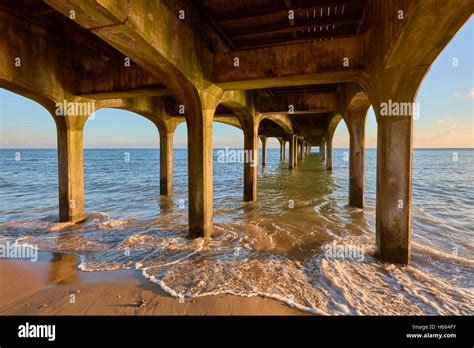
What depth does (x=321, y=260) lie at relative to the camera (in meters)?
4.97

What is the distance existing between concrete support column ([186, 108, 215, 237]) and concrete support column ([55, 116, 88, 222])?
458 cm

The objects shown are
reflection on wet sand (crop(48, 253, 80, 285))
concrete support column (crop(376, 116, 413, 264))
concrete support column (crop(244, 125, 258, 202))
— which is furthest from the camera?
concrete support column (crop(244, 125, 258, 202))

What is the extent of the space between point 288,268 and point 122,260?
3.63m

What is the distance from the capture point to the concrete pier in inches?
134

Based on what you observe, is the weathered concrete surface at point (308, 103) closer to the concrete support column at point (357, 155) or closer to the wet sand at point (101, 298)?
the concrete support column at point (357, 155)

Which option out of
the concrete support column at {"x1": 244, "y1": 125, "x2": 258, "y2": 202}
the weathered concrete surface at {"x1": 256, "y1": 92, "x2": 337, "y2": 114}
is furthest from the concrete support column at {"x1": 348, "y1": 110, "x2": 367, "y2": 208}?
the concrete support column at {"x1": 244, "y1": 125, "x2": 258, "y2": 202}

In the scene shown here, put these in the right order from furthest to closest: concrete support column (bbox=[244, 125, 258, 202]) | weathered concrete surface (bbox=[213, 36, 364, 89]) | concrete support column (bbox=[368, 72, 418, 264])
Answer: concrete support column (bbox=[244, 125, 258, 202]) → weathered concrete surface (bbox=[213, 36, 364, 89]) → concrete support column (bbox=[368, 72, 418, 264])

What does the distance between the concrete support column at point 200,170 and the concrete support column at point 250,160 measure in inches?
176

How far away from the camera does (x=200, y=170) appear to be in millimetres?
6137

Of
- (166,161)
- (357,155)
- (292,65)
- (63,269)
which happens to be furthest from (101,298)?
(357,155)

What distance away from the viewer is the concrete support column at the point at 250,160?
10656mm

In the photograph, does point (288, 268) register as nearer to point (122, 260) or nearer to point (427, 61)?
point (122, 260)

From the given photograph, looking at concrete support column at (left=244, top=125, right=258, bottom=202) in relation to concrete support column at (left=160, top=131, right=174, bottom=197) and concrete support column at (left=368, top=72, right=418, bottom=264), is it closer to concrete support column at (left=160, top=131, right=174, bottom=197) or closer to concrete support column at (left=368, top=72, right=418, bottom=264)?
concrete support column at (left=160, top=131, right=174, bottom=197)

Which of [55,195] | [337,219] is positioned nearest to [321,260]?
[337,219]
